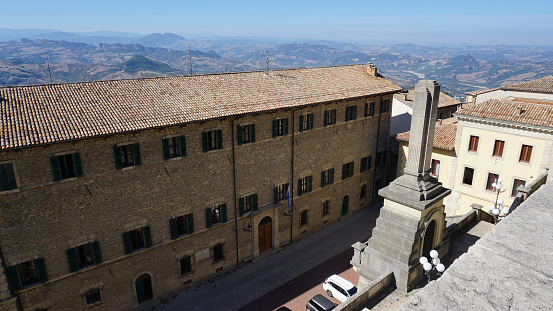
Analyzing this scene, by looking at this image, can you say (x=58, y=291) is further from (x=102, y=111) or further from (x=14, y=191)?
(x=102, y=111)

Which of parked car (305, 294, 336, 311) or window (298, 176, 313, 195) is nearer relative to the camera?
parked car (305, 294, 336, 311)

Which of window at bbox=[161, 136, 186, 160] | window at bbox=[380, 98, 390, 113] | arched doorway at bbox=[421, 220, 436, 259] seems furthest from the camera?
window at bbox=[380, 98, 390, 113]

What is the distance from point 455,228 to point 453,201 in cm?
1308

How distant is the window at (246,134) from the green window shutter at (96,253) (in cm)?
1025

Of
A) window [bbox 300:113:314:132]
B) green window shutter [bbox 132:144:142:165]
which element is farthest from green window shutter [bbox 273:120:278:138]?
green window shutter [bbox 132:144:142:165]

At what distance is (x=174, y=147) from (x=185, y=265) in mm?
8216

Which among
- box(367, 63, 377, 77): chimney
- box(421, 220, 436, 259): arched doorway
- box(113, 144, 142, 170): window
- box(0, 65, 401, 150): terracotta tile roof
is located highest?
box(367, 63, 377, 77): chimney

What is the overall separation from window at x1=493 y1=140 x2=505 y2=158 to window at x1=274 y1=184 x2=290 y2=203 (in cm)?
1632

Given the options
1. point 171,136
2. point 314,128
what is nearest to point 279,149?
point 314,128

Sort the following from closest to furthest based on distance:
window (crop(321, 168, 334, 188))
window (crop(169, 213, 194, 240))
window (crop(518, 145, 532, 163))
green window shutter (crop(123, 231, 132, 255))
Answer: green window shutter (crop(123, 231, 132, 255)) → window (crop(169, 213, 194, 240)) → window (crop(518, 145, 532, 163)) → window (crop(321, 168, 334, 188))

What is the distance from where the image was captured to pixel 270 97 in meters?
25.9

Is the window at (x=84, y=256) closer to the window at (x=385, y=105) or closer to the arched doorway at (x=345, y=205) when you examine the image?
the arched doorway at (x=345, y=205)

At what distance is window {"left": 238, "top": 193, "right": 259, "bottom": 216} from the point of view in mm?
25625

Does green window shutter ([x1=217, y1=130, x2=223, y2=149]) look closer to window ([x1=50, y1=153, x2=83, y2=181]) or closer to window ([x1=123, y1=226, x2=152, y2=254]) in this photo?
window ([x1=123, y1=226, x2=152, y2=254])
